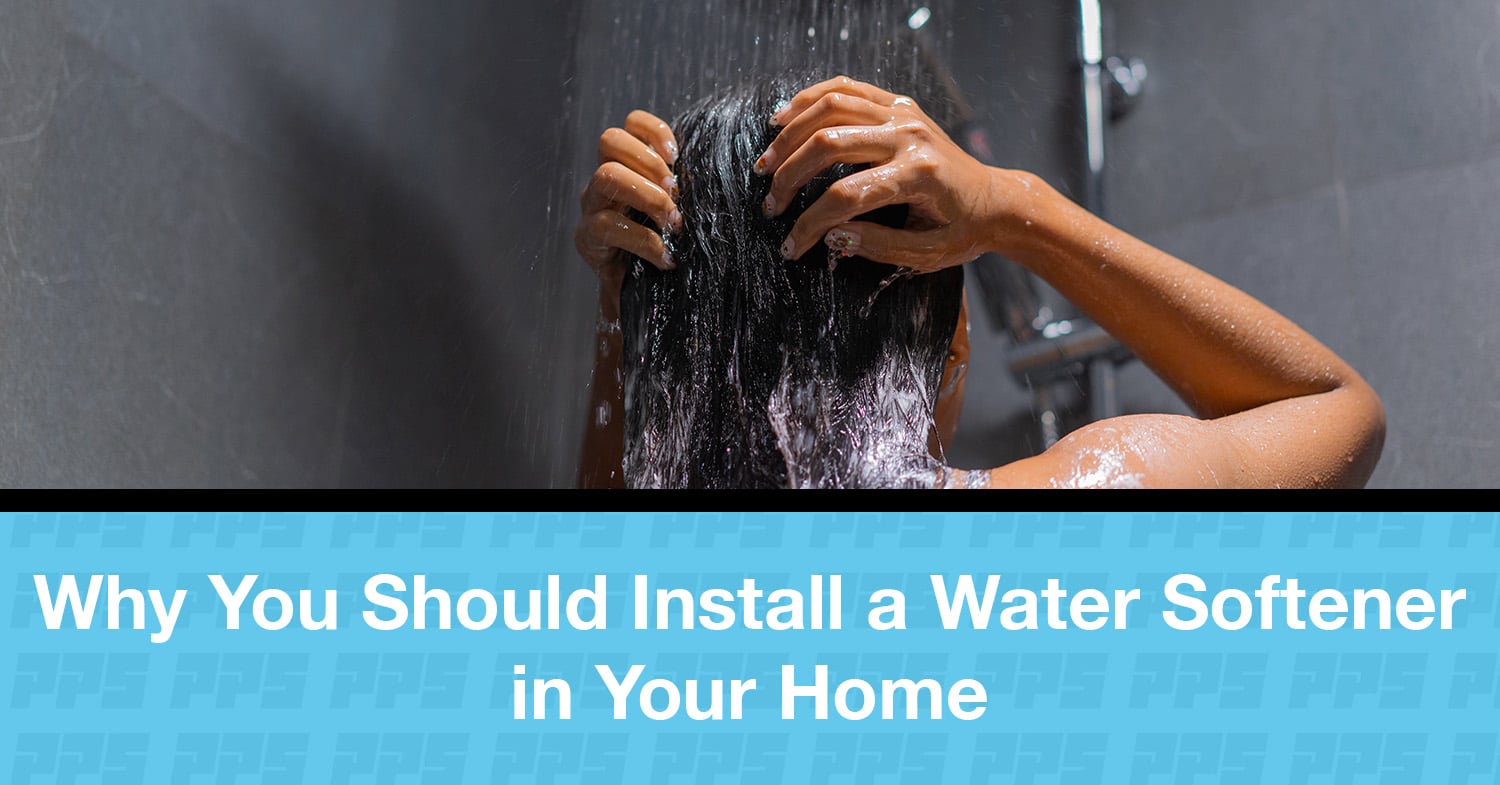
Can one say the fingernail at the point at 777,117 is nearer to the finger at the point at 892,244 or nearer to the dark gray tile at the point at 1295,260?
the finger at the point at 892,244

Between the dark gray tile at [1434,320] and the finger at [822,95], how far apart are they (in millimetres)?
739

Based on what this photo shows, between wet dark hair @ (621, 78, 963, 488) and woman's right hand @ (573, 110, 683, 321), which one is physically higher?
woman's right hand @ (573, 110, 683, 321)

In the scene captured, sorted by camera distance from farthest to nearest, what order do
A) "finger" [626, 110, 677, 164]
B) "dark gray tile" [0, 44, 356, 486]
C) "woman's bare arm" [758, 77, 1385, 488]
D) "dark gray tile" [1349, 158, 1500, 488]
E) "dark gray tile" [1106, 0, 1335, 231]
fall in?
"dark gray tile" [1106, 0, 1335, 231] < "dark gray tile" [1349, 158, 1500, 488] < "dark gray tile" [0, 44, 356, 486] < "finger" [626, 110, 677, 164] < "woman's bare arm" [758, 77, 1385, 488]

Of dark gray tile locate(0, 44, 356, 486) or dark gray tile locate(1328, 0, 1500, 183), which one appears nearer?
dark gray tile locate(0, 44, 356, 486)

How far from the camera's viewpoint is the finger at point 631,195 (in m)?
0.70

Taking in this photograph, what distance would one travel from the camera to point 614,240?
73 cm

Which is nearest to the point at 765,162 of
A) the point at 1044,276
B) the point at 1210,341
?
the point at 1044,276

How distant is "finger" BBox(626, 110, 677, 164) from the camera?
727 mm

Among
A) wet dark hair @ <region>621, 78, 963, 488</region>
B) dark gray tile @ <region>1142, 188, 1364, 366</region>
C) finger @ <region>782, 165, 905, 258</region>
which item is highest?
dark gray tile @ <region>1142, 188, 1364, 366</region>

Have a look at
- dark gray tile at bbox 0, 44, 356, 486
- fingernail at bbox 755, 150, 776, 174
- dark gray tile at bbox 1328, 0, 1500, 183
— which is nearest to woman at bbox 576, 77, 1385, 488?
fingernail at bbox 755, 150, 776, 174

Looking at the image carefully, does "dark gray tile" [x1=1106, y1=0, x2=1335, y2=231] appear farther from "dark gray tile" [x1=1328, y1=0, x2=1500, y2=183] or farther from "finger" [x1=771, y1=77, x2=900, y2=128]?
"finger" [x1=771, y1=77, x2=900, y2=128]

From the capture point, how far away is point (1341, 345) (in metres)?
1.18

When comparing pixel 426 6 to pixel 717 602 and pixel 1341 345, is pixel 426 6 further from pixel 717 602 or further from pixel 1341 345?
pixel 1341 345

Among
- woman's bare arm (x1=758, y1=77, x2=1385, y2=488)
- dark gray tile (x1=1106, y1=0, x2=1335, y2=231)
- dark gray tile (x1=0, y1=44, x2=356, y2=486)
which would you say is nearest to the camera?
woman's bare arm (x1=758, y1=77, x2=1385, y2=488)
